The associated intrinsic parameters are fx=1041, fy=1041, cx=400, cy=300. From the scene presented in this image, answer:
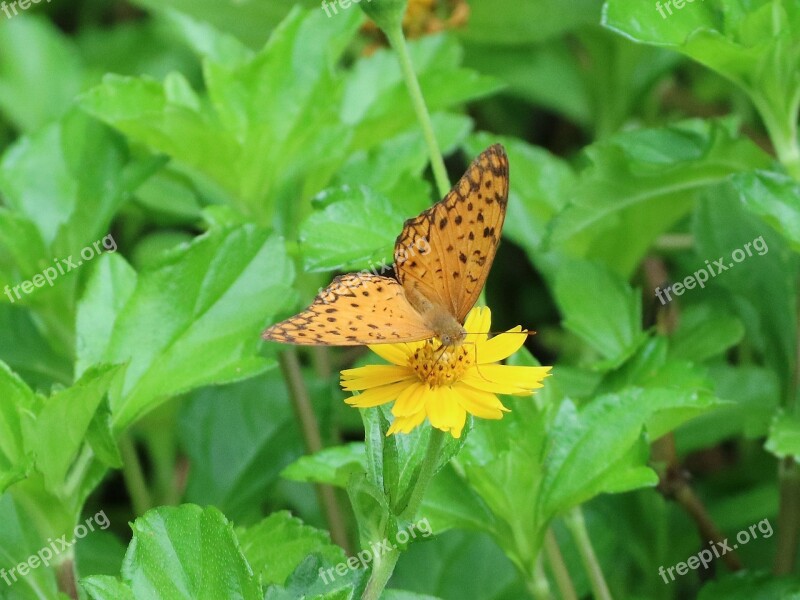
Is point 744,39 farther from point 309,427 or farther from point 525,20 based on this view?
point 525,20

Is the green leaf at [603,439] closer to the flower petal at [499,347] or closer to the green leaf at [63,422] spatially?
the flower petal at [499,347]

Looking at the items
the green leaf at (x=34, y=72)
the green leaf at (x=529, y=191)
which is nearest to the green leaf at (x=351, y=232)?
the green leaf at (x=529, y=191)

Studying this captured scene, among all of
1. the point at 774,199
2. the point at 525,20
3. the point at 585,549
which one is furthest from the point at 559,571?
the point at 525,20

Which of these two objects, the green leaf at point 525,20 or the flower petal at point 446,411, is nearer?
the flower petal at point 446,411

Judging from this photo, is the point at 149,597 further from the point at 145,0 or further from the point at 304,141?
the point at 145,0

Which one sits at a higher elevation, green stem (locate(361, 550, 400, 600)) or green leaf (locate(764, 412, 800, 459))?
green stem (locate(361, 550, 400, 600))

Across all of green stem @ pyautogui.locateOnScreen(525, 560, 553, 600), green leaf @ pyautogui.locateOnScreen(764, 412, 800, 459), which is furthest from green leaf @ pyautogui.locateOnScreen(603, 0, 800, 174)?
green stem @ pyautogui.locateOnScreen(525, 560, 553, 600)

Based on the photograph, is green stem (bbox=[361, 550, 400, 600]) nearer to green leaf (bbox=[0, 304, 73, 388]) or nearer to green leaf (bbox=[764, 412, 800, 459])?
green leaf (bbox=[764, 412, 800, 459])
